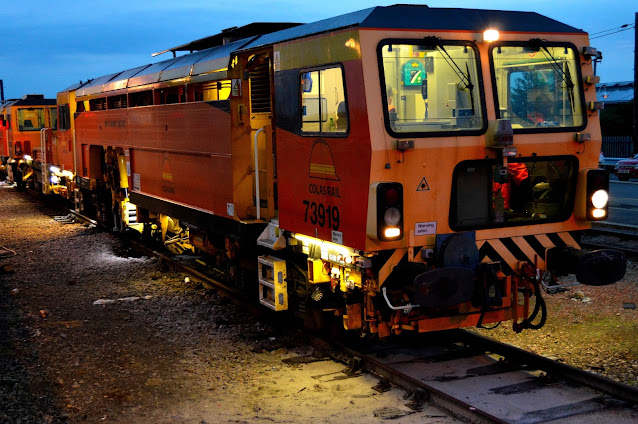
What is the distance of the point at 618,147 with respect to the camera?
40.1m

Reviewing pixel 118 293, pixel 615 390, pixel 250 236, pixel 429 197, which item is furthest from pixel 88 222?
pixel 615 390

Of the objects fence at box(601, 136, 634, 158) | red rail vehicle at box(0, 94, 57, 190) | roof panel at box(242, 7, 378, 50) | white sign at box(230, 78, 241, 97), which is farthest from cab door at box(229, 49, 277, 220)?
fence at box(601, 136, 634, 158)

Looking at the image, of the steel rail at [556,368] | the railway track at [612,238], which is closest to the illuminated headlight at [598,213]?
the steel rail at [556,368]

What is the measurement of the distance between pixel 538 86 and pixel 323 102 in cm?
211

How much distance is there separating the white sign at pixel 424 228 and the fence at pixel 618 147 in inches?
1404

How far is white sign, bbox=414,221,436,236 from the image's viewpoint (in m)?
6.63

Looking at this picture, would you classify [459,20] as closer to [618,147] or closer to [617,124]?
[618,147]

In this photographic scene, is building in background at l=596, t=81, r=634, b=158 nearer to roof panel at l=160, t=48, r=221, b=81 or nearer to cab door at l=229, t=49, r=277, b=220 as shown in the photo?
roof panel at l=160, t=48, r=221, b=81

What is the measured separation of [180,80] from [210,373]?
455 cm

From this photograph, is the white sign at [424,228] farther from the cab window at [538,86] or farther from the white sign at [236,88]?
the white sign at [236,88]

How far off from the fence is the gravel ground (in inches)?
1307

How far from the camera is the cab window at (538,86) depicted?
7.02m

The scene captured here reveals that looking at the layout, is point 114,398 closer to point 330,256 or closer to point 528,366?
point 330,256

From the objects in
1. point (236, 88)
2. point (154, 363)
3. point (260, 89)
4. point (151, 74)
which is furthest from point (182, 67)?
point (154, 363)
